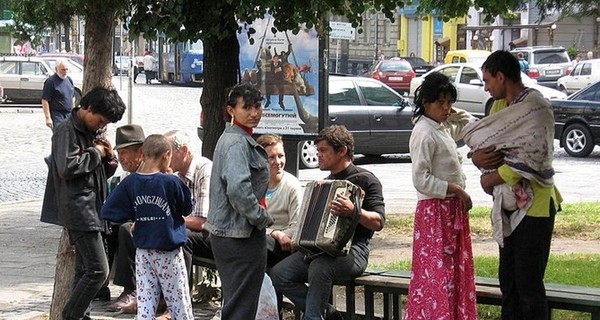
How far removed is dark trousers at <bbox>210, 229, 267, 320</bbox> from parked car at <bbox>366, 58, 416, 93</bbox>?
38834 millimetres

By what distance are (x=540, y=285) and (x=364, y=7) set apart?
3.39 meters

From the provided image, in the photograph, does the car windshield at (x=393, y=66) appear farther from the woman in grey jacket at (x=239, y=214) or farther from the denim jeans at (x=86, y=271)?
the woman in grey jacket at (x=239, y=214)

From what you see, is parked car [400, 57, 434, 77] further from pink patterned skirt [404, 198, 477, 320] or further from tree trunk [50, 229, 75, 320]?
pink patterned skirt [404, 198, 477, 320]

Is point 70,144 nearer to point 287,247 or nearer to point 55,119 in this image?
point 287,247

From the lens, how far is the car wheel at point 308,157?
18.3m

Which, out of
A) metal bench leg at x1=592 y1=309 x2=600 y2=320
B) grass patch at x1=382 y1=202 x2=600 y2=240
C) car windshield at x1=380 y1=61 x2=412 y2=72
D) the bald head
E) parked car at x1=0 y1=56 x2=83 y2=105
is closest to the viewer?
metal bench leg at x1=592 y1=309 x2=600 y2=320

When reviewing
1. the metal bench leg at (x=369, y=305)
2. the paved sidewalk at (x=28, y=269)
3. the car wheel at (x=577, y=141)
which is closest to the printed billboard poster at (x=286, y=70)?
the paved sidewalk at (x=28, y=269)

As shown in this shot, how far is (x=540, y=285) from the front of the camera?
6.21 m

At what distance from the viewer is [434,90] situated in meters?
6.69

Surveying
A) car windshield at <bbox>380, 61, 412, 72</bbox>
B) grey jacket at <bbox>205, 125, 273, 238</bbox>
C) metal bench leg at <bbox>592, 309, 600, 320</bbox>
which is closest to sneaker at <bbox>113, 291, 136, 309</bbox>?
grey jacket at <bbox>205, 125, 273, 238</bbox>

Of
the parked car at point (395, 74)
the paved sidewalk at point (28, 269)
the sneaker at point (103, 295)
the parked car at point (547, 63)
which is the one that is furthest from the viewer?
the parked car at point (395, 74)

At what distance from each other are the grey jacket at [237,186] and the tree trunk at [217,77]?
220 centimetres

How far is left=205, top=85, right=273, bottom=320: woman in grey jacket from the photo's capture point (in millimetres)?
6418

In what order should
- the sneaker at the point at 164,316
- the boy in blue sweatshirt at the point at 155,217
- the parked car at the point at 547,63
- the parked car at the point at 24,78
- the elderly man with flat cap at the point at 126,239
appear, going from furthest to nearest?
the parked car at the point at 547,63
the parked car at the point at 24,78
the sneaker at the point at 164,316
the elderly man with flat cap at the point at 126,239
the boy in blue sweatshirt at the point at 155,217
